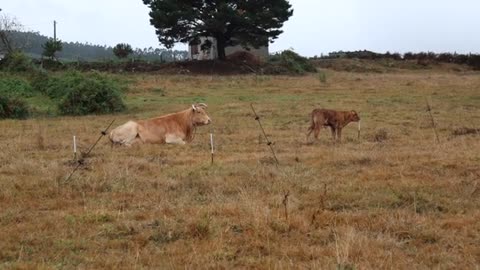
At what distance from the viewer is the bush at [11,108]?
21.4 metres

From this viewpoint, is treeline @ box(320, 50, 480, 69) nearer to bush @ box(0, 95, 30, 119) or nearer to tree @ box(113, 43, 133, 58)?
tree @ box(113, 43, 133, 58)

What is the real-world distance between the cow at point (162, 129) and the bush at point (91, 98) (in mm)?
8822

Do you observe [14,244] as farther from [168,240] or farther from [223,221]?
[223,221]

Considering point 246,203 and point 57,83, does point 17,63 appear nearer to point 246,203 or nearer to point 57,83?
point 57,83

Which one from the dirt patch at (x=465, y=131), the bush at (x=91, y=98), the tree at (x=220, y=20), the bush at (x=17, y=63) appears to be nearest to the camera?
the dirt patch at (x=465, y=131)

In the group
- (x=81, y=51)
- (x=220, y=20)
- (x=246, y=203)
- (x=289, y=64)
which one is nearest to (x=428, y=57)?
(x=289, y=64)

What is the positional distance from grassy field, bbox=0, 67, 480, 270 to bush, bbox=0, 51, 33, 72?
21.0m

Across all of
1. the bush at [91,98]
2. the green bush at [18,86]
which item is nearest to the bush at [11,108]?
the bush at [91,98]

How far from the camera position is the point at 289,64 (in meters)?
44.8

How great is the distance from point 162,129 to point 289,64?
31.8m

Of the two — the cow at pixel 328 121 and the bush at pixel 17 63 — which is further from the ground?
the bush at pixel 17 63

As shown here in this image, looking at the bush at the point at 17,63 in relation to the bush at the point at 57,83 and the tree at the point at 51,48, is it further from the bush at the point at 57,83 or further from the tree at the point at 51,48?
the tree at the point at 51,48

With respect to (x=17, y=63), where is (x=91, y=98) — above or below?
below

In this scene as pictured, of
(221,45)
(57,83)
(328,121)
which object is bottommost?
(328,121)
